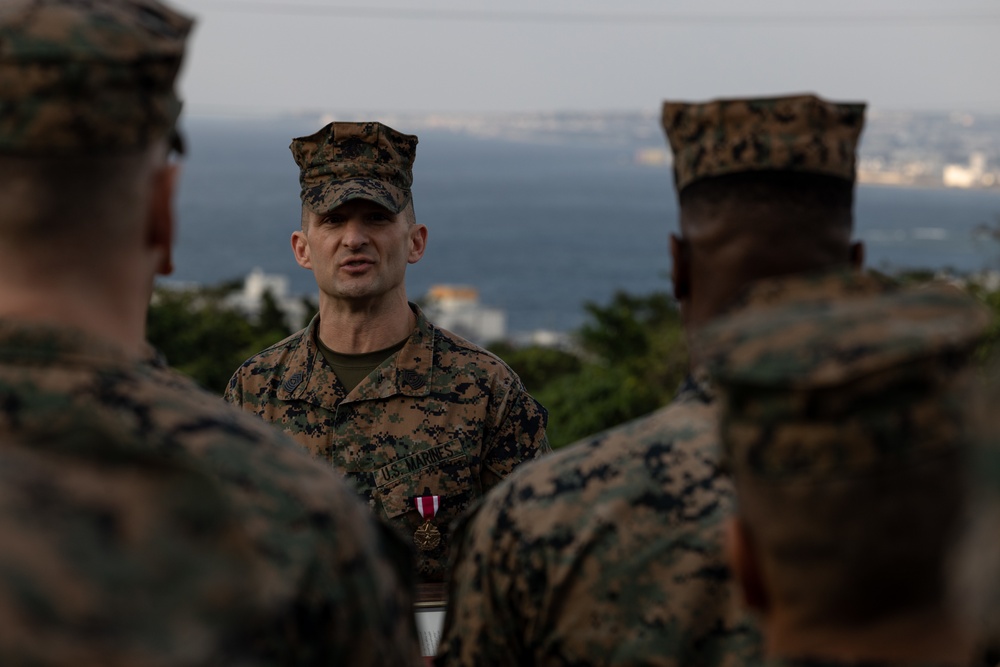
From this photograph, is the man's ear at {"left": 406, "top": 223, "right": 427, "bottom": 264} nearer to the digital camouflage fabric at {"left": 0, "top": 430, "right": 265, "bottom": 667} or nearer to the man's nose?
the man's nose

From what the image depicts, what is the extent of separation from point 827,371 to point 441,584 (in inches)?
132

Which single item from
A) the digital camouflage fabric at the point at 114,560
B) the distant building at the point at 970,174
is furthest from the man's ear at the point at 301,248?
the distant building at the point at 970,174

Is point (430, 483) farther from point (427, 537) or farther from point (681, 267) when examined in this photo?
point (681, 267)

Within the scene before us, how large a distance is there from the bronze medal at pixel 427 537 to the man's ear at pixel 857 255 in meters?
2.49

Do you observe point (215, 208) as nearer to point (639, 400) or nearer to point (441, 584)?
point (639, 400)

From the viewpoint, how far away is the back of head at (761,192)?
2697 millimetres

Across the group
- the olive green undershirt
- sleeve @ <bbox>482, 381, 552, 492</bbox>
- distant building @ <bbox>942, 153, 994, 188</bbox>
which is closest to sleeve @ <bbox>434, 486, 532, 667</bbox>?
sleeve @ <bbox>482, 381, 552, 492</bbox>

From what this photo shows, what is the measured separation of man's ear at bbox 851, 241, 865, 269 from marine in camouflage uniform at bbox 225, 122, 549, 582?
2.39m

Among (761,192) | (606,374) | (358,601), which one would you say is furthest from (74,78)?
(606,374)

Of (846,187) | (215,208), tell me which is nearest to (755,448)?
(846,187)

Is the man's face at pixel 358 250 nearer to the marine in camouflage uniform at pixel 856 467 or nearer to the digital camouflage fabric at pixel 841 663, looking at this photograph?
the marine in camouflage uniform at pixel 856 467

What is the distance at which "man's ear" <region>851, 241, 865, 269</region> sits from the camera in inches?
111

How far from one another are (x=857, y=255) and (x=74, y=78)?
1.70 metres

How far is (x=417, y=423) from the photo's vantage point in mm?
5145
